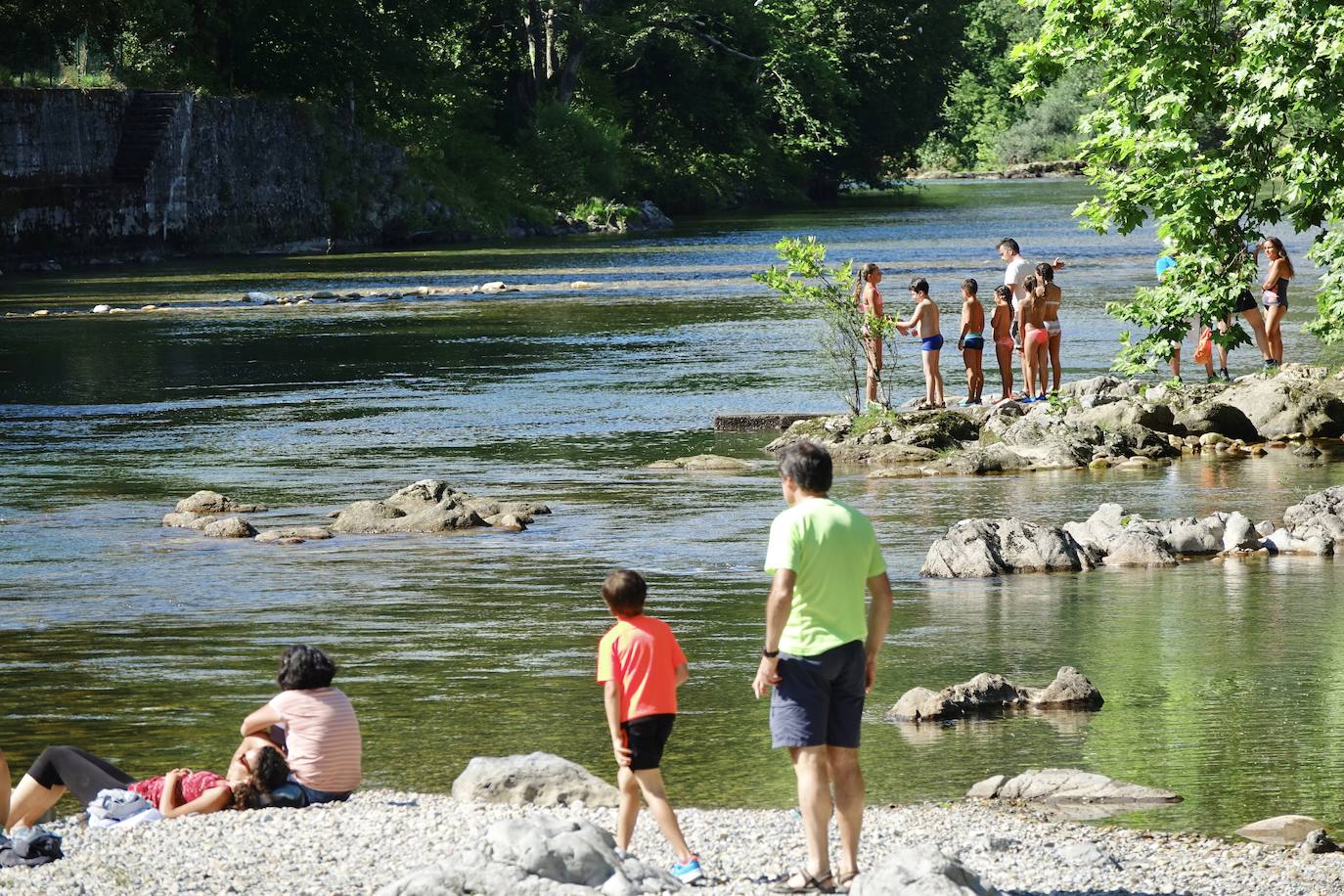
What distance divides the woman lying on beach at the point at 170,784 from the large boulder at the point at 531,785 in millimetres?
812

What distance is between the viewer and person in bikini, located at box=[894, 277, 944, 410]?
→ 74.5ft

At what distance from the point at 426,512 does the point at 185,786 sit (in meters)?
8.58

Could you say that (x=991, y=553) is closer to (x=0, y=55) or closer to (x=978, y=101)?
(x=0, y=55)

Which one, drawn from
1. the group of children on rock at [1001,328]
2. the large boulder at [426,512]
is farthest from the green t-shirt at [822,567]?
the group of children on rock at [1001,328]

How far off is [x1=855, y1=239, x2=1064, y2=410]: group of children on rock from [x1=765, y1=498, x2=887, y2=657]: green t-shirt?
49.5 feet

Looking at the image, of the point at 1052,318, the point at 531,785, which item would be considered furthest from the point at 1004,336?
the point at 531,785

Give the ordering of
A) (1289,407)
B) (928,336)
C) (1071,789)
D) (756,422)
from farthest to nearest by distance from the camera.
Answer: (756,422) → (928,336) → (1289,407) → (1071,789)

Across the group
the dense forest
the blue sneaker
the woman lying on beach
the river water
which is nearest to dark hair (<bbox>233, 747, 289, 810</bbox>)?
the woman lying on beach

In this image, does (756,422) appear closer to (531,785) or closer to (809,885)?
(531,785)

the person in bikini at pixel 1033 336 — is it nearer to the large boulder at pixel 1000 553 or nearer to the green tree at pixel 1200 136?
the green tree at pixel 1200 136

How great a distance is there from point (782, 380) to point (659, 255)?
31367 millimetres

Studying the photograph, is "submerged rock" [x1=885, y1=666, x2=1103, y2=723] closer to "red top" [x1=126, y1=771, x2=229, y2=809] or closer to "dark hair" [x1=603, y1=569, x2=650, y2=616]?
"dark hair" [x1=603, y1=569, x2=650, y2=616]

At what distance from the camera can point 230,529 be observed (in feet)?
55.4

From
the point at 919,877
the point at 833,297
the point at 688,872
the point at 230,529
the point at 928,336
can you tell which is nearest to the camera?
the point at 919,877
